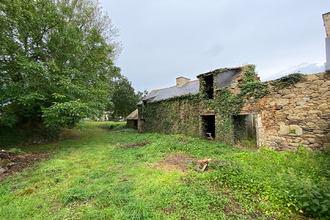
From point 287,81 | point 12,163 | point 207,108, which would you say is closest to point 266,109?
point 287,81

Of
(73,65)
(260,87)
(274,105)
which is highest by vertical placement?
(73,65)

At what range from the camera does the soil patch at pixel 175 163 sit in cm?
489

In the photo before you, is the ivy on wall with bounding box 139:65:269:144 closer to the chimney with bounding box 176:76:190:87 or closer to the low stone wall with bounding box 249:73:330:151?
the low stone wall with bounding box 249:73:330:151

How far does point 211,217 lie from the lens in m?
2.50

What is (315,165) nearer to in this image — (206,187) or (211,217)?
(206,187)

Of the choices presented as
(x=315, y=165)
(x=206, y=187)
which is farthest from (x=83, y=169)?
(x=315, y=165)

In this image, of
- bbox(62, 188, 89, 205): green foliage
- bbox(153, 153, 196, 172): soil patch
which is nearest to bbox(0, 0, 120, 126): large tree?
bbox(62, 188, 89, 205): green foliage

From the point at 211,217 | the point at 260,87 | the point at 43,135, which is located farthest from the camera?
the point at 43,135

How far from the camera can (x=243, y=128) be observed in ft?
31.8

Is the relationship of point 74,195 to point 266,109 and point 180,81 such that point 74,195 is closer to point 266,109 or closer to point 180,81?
point 266,109

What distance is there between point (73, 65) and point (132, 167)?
835 centimetres

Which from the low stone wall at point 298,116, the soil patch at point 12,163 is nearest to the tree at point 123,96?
the soil patch at point 12,163

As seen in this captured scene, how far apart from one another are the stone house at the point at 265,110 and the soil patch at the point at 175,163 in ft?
12.6

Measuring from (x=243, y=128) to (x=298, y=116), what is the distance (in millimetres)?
3933
